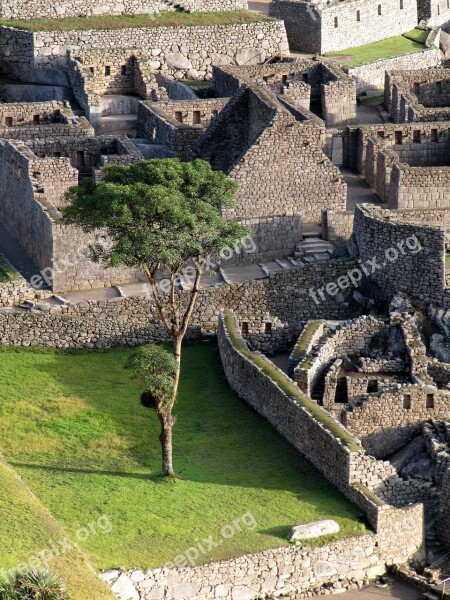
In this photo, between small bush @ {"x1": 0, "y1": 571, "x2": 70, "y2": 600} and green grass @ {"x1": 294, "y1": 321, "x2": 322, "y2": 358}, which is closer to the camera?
small bush @ {"x1": 0, "y1": 571, "x2": 70, "y2": 600}

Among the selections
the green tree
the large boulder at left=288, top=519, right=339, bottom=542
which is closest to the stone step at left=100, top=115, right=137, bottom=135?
the green tree

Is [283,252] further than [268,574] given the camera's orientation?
Yes

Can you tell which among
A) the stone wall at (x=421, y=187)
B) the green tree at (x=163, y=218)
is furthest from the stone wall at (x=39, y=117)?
the green tree at (x=163, y=218)

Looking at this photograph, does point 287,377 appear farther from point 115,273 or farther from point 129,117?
point 129,117

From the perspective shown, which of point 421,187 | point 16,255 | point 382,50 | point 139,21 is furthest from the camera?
point 382,50

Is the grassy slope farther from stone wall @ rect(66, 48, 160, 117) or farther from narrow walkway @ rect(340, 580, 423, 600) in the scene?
stone wall @ rect(66, 48, 160, 117)

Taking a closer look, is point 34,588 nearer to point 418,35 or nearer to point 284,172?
point 284,172

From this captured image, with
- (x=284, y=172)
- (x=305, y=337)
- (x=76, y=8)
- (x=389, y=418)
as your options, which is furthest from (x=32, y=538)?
(x=76, y=8)
